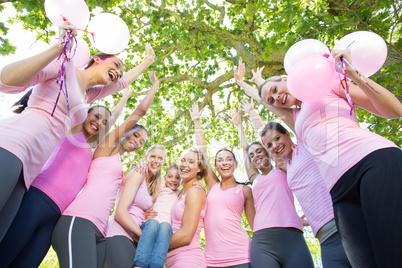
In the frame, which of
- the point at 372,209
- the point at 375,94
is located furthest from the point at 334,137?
the point at 372,209

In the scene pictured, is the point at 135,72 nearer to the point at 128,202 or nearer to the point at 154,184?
the point at 154,184

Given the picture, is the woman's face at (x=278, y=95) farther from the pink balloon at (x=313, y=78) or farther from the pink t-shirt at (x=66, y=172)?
the pink t-shirt at (x=66, y=172)

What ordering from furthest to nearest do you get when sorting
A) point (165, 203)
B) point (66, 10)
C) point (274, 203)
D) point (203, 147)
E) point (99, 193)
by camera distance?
point (203, 147) → point (165, 203) → point (274, 203) → point (99, 193) → point (66, 10)

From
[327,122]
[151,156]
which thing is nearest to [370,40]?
[327,122]

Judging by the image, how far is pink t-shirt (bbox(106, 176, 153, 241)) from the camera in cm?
248

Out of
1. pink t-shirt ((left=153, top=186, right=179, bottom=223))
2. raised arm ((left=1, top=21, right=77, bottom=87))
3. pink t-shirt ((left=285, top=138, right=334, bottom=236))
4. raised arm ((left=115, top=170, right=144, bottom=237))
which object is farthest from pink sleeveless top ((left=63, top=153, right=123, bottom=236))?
pink t-shirt ((left=285, top=138, right=334, bottom=236))

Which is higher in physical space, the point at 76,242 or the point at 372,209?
the point at 372,209

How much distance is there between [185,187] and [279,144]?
1186mm

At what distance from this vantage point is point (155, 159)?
3242mm

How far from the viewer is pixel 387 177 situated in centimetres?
143

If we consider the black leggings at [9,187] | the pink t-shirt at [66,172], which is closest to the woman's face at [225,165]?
the pink t-shirt at [66,172]

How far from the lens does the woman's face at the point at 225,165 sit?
329cm

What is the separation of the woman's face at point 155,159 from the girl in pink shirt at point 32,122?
47.3 inches

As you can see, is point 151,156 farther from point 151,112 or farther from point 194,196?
point 151,112
